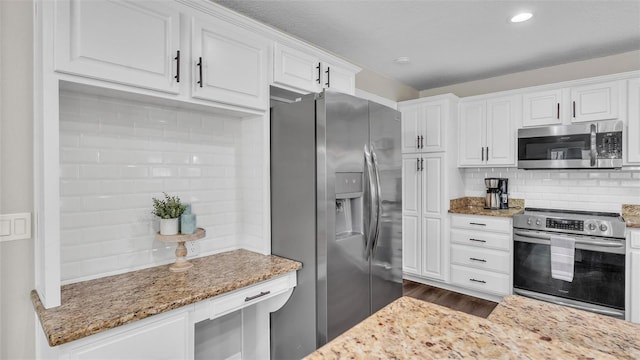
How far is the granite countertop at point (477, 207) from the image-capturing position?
3465mm

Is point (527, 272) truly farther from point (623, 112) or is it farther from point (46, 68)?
point (46, 68)

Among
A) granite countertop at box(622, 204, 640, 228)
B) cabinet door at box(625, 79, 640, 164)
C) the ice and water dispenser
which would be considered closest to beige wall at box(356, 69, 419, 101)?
the ice and water dispenser

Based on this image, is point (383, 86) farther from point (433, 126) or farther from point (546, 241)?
point (546, 241)

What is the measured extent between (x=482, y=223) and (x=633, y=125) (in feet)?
5.04

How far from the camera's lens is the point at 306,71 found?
238 centimetres

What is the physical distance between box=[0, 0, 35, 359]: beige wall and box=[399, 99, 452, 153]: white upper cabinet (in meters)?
3.47

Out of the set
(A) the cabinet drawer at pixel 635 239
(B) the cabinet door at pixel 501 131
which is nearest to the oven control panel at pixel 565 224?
(A) the cabinet drawer at pixel 635 239

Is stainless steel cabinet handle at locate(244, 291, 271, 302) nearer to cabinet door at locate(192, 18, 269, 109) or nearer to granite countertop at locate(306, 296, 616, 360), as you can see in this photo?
granite countertop at locate(306, 296, 616, 360)

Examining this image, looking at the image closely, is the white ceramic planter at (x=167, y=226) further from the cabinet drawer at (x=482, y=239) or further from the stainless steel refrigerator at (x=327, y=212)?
the cabinet drawer at (x=482, y=239)

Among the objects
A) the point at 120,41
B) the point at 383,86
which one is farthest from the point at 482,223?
the point at 120,41

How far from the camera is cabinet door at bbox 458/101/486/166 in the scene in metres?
3.75

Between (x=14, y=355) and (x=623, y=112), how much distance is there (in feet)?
15.1

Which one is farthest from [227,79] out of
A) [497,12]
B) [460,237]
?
[460,237]

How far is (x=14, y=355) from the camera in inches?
57.8
